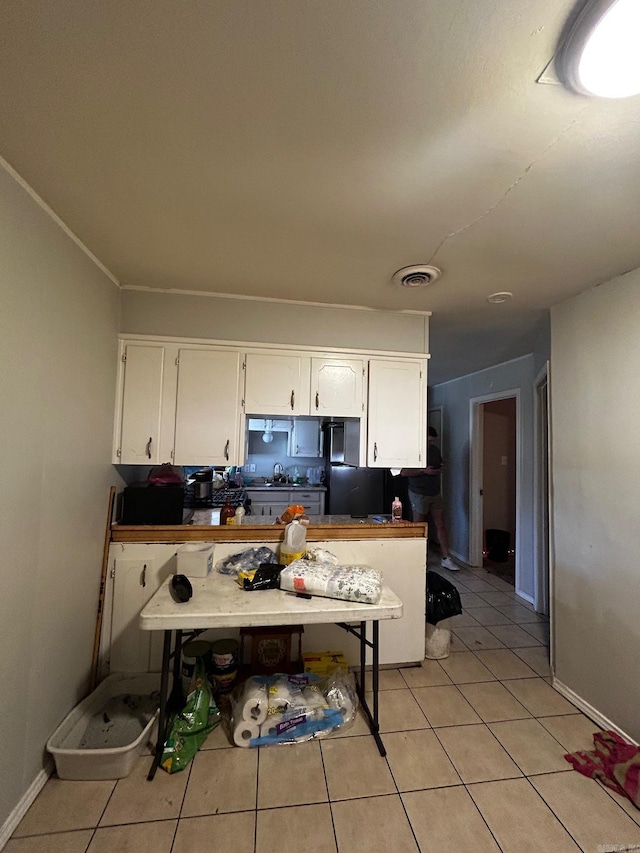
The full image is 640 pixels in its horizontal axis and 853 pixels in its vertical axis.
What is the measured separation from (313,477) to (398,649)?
92.9 inches

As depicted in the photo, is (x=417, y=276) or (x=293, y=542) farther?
(x=293, y=542)

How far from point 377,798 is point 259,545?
128 centimetres

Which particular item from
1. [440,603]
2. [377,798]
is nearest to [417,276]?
[440,603]

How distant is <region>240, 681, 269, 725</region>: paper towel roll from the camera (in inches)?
72.9

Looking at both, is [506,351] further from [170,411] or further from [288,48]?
[288,48]

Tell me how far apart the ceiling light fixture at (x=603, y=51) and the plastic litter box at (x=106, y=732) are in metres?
2.74

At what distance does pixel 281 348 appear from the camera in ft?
8.20

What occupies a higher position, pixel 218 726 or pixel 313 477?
pixel 313 477

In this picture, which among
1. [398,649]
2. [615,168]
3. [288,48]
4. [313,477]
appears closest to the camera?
[288,48]

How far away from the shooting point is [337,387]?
256 cm

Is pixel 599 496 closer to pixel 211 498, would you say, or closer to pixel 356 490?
pixel 356 490

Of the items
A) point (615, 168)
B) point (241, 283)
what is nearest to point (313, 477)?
point (241, 283)

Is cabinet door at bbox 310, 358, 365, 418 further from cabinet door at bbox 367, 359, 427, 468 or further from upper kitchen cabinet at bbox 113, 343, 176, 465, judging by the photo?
upper kitchen cabinet at bbox 113, 343, 176, 465

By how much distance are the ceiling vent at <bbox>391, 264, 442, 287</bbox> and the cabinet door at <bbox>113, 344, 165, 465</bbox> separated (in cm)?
150
